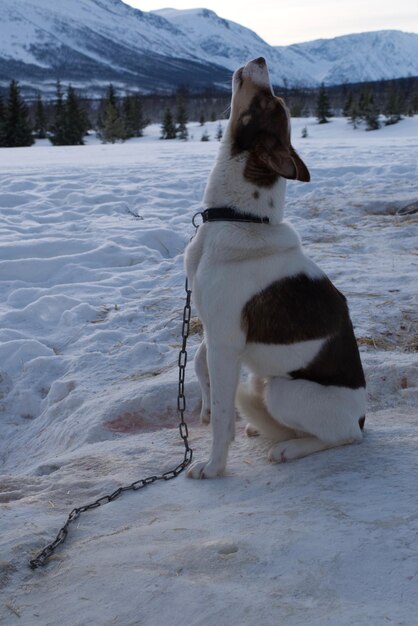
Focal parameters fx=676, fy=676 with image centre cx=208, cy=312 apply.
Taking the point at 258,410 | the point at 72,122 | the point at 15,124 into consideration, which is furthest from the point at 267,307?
the point at 72,122

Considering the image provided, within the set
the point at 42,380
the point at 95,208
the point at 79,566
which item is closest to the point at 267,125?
the point at 79,566

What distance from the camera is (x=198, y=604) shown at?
213cm

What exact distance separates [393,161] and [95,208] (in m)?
8.06

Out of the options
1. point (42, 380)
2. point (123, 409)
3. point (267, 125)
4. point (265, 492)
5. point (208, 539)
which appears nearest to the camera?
point (208, 539)

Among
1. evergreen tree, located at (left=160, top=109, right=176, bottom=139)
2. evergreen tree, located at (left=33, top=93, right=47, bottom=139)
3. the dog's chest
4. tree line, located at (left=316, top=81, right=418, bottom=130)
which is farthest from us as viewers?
evergreen tree, located at (left=33, top=93, right=47, bottom=139)

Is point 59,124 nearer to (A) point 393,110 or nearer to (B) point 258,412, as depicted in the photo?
(A) point 393,110

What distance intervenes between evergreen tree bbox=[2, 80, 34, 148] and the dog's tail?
39964 millimetres

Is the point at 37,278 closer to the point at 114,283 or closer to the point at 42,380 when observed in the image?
the point at 114,283

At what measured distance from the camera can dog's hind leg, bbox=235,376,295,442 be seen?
382 centimetres

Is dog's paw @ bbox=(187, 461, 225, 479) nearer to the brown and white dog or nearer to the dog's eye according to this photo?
the brown and white dog

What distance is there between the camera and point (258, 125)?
353 centimetres

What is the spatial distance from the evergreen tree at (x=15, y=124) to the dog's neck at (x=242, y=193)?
3984 centimetres

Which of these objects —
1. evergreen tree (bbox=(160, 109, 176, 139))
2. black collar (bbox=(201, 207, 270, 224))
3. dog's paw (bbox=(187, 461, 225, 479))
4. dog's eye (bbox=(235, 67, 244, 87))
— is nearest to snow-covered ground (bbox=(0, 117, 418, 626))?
dog's paw (bbox=(187, 461, 225, 479))

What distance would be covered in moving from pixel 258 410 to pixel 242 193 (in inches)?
47.9
